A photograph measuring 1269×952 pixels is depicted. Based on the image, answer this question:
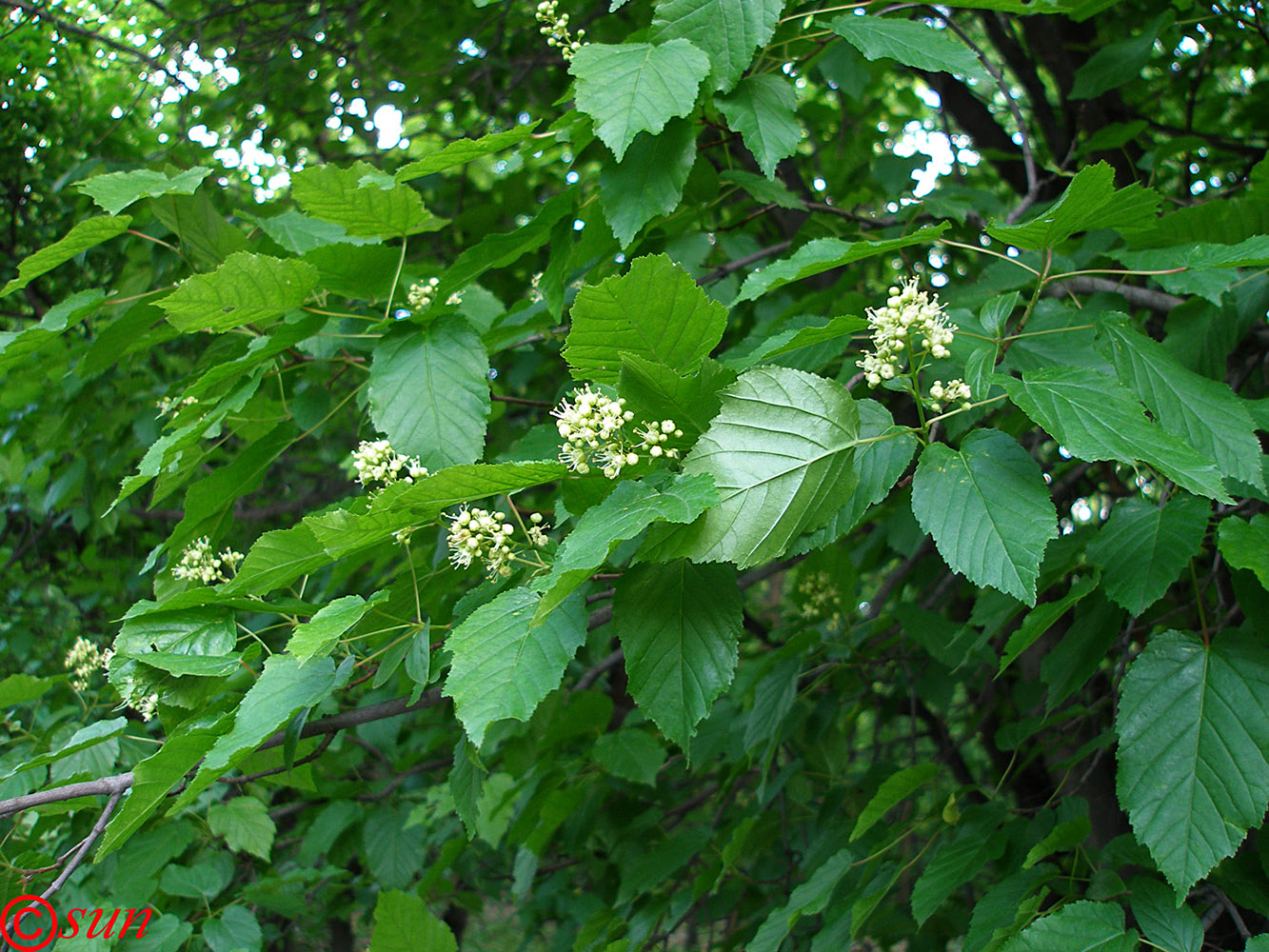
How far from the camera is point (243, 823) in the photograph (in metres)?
2.61

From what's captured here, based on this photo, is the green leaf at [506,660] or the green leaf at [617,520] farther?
the green leaf at [506,660]

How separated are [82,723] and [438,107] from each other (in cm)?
344

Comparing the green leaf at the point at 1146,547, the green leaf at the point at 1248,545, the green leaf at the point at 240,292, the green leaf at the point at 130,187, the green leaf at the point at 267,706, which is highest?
the green leaf at the point at 130,187

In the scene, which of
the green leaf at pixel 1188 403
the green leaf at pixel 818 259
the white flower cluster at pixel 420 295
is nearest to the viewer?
the green leaf at pixel 818 259

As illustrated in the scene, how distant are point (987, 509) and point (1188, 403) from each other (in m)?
0.50

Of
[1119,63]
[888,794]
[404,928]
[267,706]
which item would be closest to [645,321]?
[267,706]

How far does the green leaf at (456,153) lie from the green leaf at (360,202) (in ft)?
0.25

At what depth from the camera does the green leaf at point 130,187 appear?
1.67 metres

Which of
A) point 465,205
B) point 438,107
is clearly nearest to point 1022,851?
point 465,205

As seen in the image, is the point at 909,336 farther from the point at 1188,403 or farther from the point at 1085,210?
the point at 1188,403

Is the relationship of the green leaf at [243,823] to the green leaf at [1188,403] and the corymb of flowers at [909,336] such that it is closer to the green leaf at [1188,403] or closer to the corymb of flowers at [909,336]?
the corymb of flowers at [909,336]

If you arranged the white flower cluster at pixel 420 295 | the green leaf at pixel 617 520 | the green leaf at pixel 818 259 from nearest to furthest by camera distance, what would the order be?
the green leaf at pixel 617 520 < the green leaf at pixel 818 259 < the white flower cluster at pixel 420 295

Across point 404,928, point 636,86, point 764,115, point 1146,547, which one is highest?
point 636,86

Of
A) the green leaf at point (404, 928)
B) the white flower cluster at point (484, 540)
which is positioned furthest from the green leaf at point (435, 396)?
the green leaf at point (404, 928)
